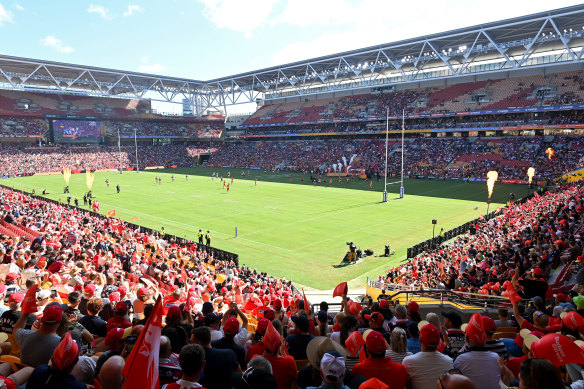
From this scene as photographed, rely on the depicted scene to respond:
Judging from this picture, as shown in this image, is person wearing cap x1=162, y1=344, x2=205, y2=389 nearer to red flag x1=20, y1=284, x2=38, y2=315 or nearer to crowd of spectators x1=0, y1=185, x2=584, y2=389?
crowd of spectators x1=0, y1=185, x2=584, y2=389

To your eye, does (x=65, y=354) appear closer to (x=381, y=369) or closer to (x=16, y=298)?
(x=381, y=369)

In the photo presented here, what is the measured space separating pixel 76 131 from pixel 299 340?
92244mm

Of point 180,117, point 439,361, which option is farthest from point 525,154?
point 180,117

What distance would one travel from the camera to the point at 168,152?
91.3m

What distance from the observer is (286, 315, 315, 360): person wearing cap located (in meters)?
5.04

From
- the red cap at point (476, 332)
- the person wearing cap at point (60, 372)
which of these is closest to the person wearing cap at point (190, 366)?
the person wearing cap at point (60, 372)

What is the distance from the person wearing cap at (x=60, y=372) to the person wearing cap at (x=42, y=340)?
3.31 ft

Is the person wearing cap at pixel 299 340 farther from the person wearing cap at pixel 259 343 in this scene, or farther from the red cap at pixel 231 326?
the red cap at pixel 231 326

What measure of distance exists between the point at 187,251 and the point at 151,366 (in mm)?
17746

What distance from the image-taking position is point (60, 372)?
3506 millimetres

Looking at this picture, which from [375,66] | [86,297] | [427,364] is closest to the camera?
[427,364]

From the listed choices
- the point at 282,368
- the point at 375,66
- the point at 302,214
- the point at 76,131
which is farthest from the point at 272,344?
the point at 76,131

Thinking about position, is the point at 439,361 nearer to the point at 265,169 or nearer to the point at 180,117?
the point at 265,169

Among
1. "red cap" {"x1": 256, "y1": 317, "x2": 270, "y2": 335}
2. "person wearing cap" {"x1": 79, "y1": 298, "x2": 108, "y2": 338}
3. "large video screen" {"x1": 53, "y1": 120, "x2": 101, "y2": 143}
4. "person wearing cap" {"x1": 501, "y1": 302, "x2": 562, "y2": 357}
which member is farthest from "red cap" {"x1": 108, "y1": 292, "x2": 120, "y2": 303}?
"large video screen" {"x1": 53, "y1": 120, "x2": 101, "y2": 143}
